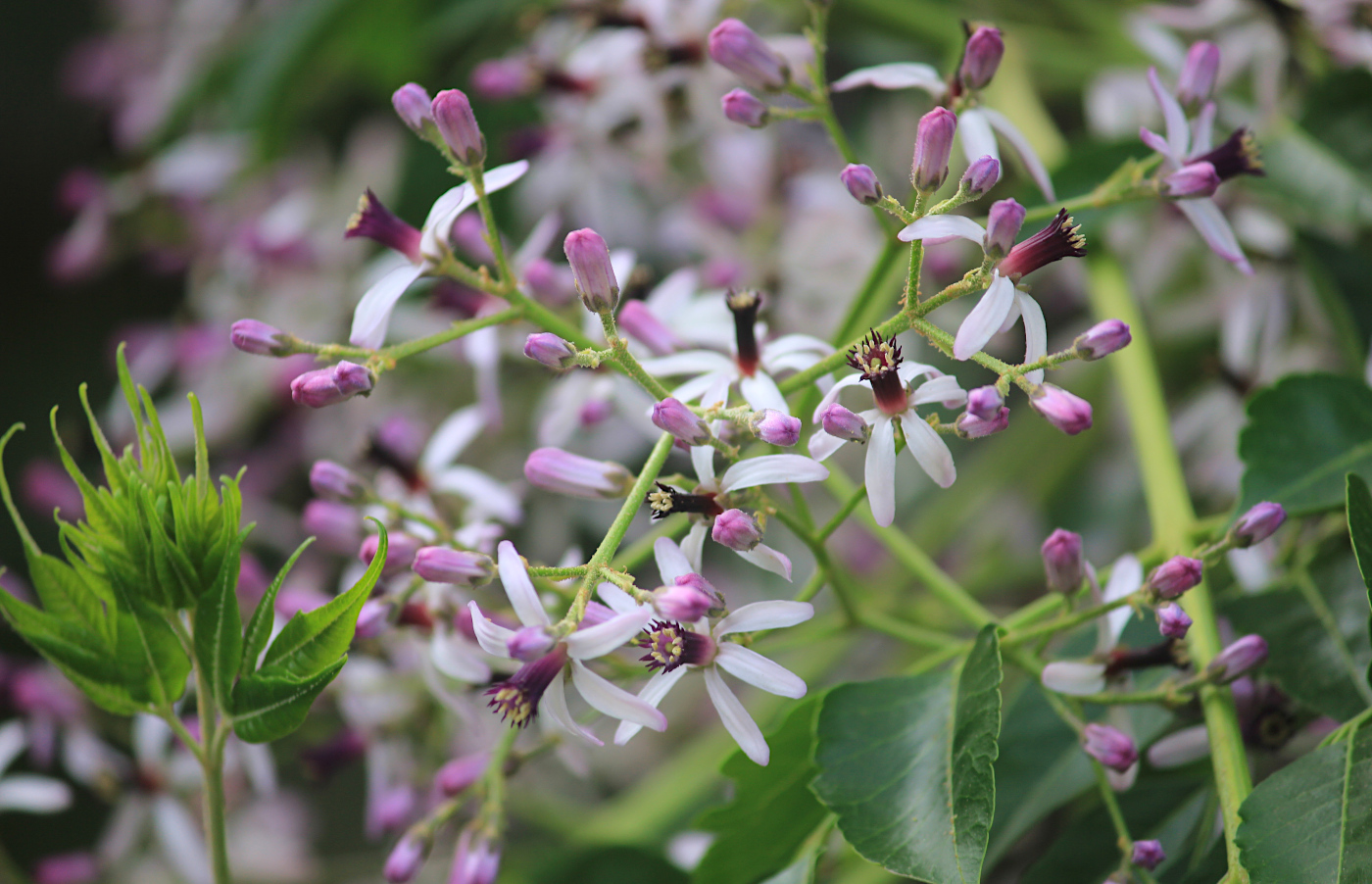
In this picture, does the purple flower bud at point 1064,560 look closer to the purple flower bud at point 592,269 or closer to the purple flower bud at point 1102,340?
the purple flower bud at point 1102,340

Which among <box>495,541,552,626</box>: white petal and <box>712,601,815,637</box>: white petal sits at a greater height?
<box>495,541,552,626</box>: white petal

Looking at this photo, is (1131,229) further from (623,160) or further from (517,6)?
(517,6)

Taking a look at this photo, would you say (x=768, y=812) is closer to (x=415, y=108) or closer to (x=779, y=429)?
(x=779, y=429)

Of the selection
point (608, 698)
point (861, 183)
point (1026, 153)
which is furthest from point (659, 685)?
point (1026, 153)

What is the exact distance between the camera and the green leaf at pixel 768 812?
53 cm

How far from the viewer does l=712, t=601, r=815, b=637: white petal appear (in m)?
0.45

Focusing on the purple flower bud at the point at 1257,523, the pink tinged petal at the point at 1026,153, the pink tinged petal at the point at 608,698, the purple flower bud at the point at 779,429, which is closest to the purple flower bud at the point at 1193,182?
the pink tinged petal at the point at 1026,153

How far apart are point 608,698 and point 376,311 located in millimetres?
216

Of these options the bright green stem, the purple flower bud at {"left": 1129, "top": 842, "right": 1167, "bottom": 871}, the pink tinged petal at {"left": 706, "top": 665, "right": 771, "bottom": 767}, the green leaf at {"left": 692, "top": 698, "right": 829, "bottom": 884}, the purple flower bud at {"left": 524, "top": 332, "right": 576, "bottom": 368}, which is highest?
the purple flower bud at {"left": 524, "top": 332, "right": 576, "bottom": 368}

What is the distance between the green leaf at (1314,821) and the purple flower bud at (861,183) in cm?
31

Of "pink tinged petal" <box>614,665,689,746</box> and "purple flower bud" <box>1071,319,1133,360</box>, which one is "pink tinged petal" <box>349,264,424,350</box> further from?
"purple flower bud" <box>1071,319,1133,360</box>

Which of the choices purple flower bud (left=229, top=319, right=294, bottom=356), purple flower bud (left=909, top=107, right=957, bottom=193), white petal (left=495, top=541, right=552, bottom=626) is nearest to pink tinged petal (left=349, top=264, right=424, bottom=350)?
purple flower bud (left=229, top=319, right=294, bottom=356)

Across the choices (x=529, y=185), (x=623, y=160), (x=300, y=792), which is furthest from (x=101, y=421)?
(x=623, y=160)

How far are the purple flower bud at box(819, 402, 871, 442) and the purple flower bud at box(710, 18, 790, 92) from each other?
0.23 m
